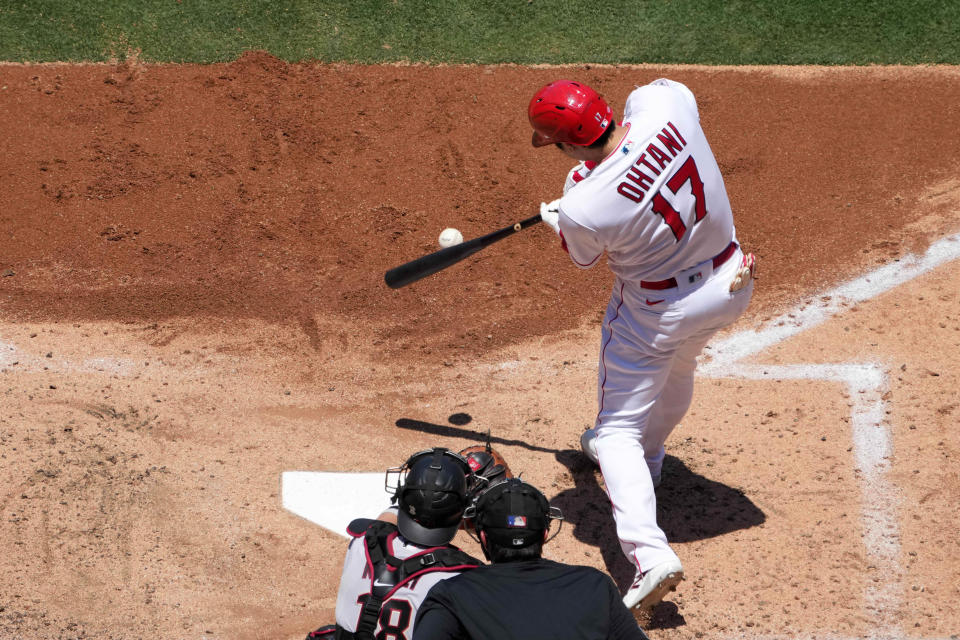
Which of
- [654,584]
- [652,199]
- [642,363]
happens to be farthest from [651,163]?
[654,584]

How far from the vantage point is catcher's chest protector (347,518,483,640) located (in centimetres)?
310

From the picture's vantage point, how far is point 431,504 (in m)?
3.20

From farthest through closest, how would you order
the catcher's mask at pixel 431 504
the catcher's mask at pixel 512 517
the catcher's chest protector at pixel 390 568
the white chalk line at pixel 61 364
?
1. the white chalk line at pixel 61 364
2. the catcher's mask at pixel 431 504
3. the catcher's chest protector at pixel 390 568
4. the catcher's mask at pixel 512 517

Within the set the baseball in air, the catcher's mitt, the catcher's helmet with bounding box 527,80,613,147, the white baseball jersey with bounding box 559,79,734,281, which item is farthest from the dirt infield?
the catcher's helmet with bounding box 527,80,613,147

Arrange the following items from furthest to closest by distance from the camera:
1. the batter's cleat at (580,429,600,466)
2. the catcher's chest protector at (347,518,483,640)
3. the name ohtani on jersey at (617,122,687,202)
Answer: the batter's cleat at (580,429,600,466) → the name ohtani on jersey at (617,122,687,202) → the catcher's chest protector at (347,518,483,640)

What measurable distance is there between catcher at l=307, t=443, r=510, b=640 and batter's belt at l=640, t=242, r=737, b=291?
135cm

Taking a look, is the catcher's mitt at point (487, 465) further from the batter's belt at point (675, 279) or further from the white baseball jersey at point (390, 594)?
the batter's belt at point (675, 279)

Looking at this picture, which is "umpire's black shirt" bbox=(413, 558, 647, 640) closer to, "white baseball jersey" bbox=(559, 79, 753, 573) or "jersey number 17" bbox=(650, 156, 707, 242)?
"white baseball jersey" bbox=(559, 79, 753, 573)

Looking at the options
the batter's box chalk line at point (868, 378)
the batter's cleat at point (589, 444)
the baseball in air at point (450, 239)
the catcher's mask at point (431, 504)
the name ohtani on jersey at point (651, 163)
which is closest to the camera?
the catcher's mask at point (431, 504)

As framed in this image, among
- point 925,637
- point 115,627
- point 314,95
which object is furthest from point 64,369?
point 925,637

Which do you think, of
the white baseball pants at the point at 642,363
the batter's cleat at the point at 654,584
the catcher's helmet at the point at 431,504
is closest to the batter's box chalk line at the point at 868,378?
the batter's cleat at the point at 654,584

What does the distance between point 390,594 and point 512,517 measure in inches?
19.6

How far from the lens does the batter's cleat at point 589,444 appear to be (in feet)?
16.5

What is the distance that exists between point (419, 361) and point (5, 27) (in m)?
5.43
